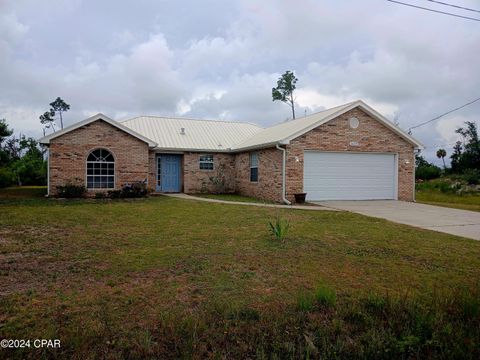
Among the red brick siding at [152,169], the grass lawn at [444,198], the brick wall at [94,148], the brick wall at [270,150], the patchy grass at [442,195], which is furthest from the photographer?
the red brick siding at [152,169]

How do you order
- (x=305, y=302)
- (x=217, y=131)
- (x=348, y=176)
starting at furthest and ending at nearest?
(x=217, y=131), (x=348, y=176), (x=305, y=302)

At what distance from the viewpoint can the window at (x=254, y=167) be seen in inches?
788

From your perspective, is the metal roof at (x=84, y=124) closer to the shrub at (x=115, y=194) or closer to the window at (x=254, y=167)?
the shrub at (x=115, y=194)

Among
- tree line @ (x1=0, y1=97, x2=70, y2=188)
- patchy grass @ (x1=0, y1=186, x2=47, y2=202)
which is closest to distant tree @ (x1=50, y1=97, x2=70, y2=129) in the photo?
tree line @ (x1=0, y1=97, x2=70, y2=188)

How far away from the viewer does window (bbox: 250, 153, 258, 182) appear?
20.0 m

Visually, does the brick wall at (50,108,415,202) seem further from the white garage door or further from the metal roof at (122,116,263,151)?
the metal roof at (122,116,263,151)

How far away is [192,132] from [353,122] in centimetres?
1118

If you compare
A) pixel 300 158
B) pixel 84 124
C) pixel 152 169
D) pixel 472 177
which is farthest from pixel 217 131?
pixel 472 177

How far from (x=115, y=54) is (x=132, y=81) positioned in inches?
191

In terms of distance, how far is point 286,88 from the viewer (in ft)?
144

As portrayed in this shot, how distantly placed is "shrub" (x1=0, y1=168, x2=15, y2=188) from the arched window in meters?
8.80

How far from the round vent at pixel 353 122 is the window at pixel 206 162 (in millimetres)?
8729

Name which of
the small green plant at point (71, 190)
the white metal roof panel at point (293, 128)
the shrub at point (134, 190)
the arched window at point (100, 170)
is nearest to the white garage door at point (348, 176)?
the white metal roof panel at point (293, 128)

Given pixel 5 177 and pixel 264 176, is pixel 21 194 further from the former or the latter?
pixel 264 176
